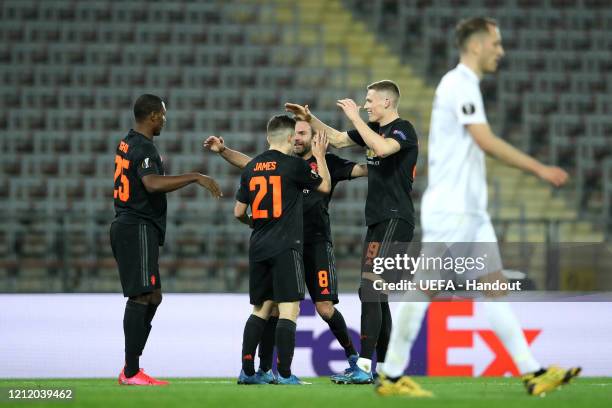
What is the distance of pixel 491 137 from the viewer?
5.21 metres

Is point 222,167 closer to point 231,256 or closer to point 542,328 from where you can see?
point 231,256

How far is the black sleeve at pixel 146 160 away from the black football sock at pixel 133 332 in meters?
0.86

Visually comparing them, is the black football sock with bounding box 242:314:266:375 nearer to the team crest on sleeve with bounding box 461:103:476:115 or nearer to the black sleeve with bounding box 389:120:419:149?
the black sleeve with bounding box 389:120:419:149

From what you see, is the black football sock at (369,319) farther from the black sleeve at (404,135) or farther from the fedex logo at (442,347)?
the fedex logo at (442,347)

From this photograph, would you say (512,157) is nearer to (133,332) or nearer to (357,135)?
(357,135)

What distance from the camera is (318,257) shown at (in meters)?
7.40

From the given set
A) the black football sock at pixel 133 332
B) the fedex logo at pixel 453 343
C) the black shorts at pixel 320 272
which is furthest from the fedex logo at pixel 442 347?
the black football sock at pixel 133 332

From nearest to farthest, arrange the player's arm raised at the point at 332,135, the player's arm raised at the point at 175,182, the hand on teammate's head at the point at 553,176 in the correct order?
the hand on teammate's head at the point at 553,176, the player's arm raised at the point at 175,182, the player's arm raised at the point at 332,135

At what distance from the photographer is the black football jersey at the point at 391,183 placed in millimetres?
7000

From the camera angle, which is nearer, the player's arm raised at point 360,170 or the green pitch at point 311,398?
the green pitch at point 311,398

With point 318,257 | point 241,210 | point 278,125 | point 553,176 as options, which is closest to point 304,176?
point 278,125

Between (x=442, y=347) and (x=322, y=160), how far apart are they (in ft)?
8.99

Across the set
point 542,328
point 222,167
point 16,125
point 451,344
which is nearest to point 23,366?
point 451,344

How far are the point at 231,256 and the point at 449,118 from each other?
7.27 meters
